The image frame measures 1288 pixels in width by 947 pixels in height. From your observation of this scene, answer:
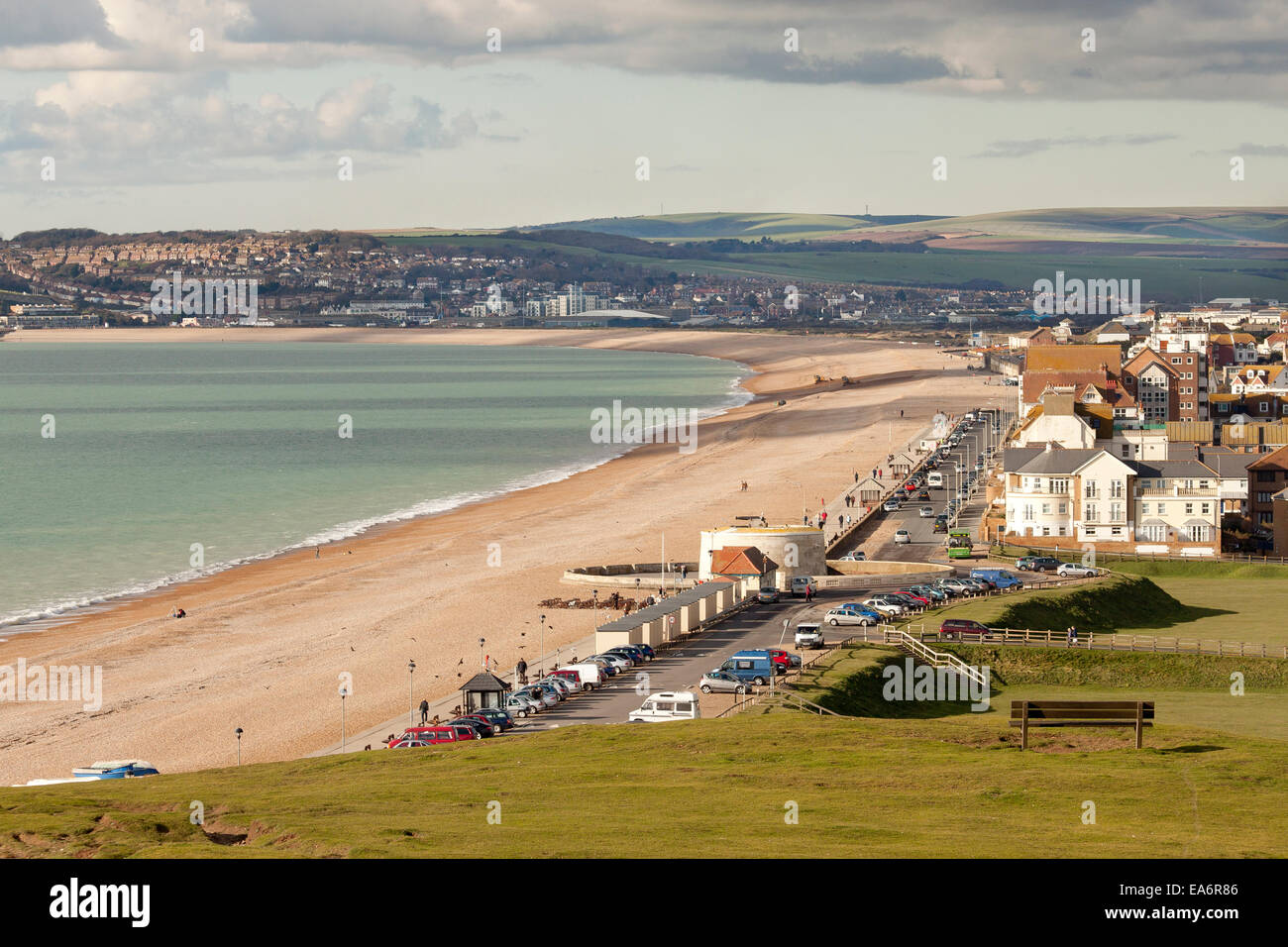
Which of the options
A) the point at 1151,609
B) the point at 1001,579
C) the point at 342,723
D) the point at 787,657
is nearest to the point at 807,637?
the point at 787,657

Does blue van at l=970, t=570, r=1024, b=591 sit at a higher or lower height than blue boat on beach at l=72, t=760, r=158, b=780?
higher

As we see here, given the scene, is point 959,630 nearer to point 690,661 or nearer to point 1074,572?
point 690,661

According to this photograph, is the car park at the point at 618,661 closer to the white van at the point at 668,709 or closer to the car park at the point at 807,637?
the car park at the point at 807,637

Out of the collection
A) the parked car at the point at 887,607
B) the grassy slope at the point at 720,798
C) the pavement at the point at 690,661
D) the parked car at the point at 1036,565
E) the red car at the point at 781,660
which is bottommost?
the pavement at the point at 690,661

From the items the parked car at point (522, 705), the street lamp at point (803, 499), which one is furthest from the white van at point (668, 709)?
the street lamp at point (803, 499)

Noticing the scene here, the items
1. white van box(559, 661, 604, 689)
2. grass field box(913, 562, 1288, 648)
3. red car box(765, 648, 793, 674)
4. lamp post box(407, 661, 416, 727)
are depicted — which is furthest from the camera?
grass field box(913, 562, 1288, 648)

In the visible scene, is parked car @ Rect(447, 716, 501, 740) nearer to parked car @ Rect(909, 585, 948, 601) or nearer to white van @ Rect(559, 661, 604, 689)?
white van @ Rect(559, 661, 604, 689)

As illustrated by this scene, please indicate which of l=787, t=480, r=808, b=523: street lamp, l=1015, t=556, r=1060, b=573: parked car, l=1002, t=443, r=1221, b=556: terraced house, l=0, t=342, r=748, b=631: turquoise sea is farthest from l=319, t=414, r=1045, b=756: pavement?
l=0, t=342, r=748, b=631: turquoise sea

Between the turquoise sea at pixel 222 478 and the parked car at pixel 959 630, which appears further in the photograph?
the turquoise sea at pixel 222 478
